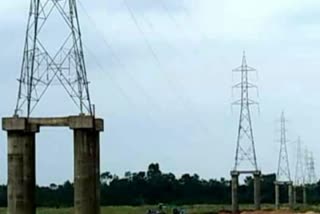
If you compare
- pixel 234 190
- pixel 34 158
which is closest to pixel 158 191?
pixel 234 190

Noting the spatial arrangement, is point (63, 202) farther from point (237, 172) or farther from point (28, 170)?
point (28, 170)

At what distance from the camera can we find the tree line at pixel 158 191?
140000 mm

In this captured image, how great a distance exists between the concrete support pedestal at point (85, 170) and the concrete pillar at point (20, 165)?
6.21 feet

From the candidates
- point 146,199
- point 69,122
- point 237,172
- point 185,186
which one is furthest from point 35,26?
point 185,186

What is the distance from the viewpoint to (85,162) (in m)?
31.7

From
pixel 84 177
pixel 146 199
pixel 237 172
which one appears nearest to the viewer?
pixel 84 177

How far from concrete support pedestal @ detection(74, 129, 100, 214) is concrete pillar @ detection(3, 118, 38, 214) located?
1893 mm

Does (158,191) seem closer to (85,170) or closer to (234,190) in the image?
(234,190)

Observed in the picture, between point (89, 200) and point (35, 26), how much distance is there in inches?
216

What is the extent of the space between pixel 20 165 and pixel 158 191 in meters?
115

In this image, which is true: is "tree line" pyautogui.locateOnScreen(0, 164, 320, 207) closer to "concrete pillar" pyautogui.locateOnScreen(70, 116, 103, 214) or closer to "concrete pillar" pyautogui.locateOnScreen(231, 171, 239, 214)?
"concrete pillar" pyautogui.locateOnScreen(231, 171, 239, 214)

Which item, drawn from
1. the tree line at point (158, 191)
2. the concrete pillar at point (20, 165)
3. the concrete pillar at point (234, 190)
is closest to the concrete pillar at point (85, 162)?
the concrete pillar at point (20, 165)

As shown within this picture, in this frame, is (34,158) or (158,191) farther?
(158,191)

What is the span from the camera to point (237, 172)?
86.1 meters
